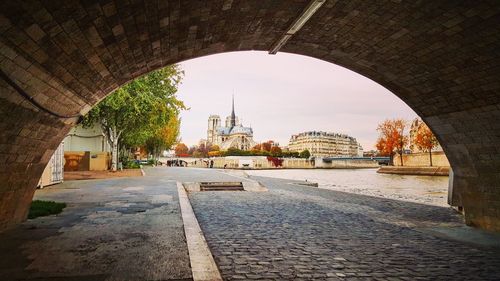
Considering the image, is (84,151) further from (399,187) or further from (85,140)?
(399,187)

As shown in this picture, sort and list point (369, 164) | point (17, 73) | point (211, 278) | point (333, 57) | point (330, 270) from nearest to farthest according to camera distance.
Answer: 1. point (211, 278)
2. point (17, 73)
3. point (330, 270)
4. point (333, 57)
5. point (369, 164)

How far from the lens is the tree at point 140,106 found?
85.7 ft

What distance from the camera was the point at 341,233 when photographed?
806cm

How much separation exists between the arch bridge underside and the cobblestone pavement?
247 cm

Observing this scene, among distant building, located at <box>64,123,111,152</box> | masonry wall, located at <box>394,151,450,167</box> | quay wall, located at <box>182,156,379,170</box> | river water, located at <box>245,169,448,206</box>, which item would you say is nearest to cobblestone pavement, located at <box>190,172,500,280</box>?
river water, located at <box>245,169,448,206</box>

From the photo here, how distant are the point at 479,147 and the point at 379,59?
11.0 ft

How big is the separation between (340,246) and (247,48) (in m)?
5.56

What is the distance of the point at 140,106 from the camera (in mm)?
26312

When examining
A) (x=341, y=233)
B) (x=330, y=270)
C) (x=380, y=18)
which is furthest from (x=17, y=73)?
(x=341, y=233)

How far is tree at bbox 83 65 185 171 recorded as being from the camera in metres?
26.1

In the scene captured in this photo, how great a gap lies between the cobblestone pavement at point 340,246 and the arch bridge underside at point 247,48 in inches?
97.2

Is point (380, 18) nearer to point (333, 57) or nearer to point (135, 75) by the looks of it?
point (333, 57)

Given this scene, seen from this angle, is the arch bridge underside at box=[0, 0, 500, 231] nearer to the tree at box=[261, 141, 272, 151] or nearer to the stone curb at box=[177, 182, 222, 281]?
the stone curb at box=[177, 182, 222, 281]

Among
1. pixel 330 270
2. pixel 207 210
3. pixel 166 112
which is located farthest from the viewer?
pixel 166 112
